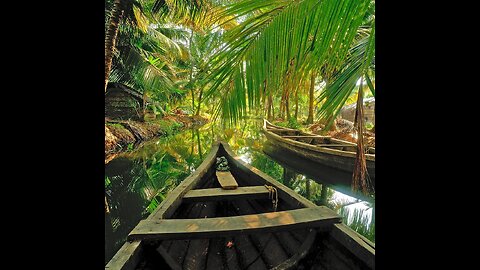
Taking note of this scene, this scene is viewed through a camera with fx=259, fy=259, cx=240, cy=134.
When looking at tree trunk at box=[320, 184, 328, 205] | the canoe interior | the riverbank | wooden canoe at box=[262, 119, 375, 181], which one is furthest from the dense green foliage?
the riverbank

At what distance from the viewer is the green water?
4003 millimetres

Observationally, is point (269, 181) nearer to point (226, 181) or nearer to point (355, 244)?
point (226, 181)

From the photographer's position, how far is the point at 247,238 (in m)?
2.54

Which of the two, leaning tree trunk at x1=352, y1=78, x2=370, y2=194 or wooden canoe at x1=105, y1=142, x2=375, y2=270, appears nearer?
leaning tree trunk at x1=352, y1=78, x2=370, y2=194

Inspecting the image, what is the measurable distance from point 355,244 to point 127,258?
1.43 metres

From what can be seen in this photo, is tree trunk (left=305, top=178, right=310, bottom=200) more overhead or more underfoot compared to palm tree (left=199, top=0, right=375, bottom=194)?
more underfoot

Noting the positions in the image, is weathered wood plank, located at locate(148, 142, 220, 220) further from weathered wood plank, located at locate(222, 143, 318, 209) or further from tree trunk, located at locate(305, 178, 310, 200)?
tree trunk, located at locate(305, 178, 310, 200)

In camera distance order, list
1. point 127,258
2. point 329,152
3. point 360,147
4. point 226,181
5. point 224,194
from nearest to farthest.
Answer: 1. point 360,147
2. point 127,258
3. point 224,194
4. point 226,181
5. point 329,152

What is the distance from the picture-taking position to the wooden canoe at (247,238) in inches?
68.6

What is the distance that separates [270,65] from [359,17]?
0.41m

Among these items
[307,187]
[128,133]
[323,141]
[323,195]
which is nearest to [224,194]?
[323,195]

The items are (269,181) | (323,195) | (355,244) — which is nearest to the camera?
(355,244)

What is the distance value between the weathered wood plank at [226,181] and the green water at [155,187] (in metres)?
0.65
